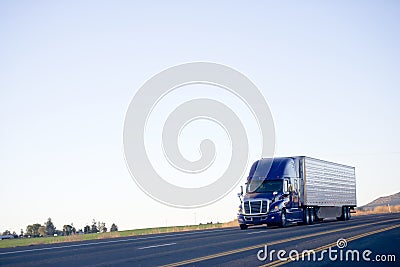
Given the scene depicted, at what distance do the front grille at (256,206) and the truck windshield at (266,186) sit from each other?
2.77 feet

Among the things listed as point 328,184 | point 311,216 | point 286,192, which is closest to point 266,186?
point 286,192

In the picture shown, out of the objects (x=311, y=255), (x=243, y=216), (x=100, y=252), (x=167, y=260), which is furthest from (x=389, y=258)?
(x=243, y=216)

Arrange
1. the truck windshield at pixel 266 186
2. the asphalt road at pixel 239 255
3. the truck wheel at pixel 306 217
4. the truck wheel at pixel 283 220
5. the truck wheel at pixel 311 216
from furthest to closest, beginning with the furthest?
the truck wheel at pixel 311 216, the truck wheel at pixel 306 217, the truck windshield at pixel 266 186, the truck wheel at pixel 283 220, the asphalt road at pixel 239 255

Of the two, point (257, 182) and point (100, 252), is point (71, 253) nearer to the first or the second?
point (100, 252)

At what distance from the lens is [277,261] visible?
50.6 feet

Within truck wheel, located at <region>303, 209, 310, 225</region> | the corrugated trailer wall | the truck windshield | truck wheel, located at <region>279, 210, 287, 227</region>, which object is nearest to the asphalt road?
→ truck wheel, located at <region>279, 210, 287, 227</region>

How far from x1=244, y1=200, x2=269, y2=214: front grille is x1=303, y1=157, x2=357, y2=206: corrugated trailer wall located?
419 cm

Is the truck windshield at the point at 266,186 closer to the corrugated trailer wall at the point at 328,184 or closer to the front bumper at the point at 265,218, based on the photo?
the front bumper at the point at 265,218

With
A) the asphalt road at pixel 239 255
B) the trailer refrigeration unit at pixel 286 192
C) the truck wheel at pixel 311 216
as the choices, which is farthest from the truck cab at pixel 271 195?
the asphalt road at pixel 239 255

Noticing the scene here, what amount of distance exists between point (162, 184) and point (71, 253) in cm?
2152

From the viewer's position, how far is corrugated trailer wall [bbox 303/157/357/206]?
1548 inches

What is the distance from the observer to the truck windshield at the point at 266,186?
1410 inches

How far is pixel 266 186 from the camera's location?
119 ft

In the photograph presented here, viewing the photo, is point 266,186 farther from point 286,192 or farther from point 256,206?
point 256,206
